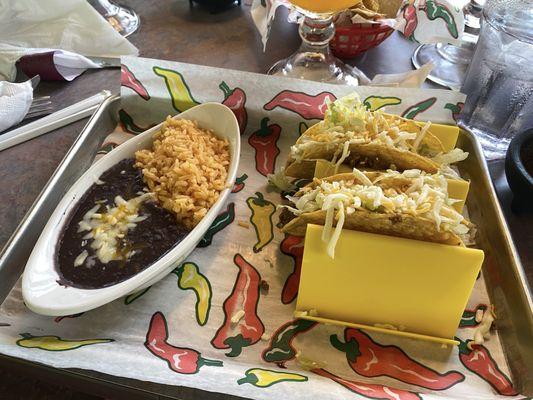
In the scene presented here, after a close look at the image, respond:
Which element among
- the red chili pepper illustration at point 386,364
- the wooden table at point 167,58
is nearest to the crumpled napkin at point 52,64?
the wooden table at point 167,58

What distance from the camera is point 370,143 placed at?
1.22 metres

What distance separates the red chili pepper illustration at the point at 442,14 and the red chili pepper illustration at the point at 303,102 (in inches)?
22.9

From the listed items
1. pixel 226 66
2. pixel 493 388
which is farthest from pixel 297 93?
pixel 493 388

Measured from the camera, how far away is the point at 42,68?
1.87 metres

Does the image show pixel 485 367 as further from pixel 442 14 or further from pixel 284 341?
pixel 442 14

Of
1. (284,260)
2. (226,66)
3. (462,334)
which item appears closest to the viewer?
(462,334)

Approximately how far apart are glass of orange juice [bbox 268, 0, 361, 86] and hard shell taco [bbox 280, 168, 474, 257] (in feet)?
2.77

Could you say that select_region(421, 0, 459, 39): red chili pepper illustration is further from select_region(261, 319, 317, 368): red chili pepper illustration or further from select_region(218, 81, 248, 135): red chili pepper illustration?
select_region(261, 319, 317, 368): red chili pepper illustration

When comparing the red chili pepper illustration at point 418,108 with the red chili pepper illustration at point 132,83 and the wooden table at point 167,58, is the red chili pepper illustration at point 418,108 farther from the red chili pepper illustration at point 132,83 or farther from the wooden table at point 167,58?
the red chili pepper illustration at point 132,83

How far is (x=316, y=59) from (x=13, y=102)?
1.13 m

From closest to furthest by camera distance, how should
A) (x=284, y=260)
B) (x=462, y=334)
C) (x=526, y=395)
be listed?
1. (x=526, y=395)
2. (x=462, y=334)
3. (x=284, y=260)

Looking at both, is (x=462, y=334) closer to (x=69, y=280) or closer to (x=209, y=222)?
(x=209, y=222)

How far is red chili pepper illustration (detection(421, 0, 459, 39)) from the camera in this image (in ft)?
5.80

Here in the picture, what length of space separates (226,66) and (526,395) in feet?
5.31
